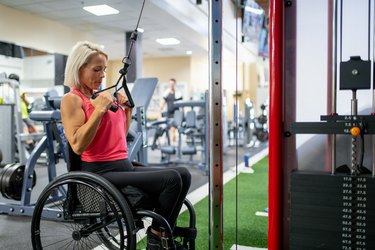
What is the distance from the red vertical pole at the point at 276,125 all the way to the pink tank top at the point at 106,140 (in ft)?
2.33

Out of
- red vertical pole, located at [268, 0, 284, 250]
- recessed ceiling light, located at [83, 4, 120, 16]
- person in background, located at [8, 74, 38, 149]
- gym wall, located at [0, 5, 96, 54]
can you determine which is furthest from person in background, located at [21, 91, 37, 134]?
red vertical pole, located at [268, 0, 284, 250]

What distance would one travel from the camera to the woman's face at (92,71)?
5.51ft

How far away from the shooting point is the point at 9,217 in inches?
116

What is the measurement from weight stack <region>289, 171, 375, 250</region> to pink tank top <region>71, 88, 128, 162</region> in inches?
32.0

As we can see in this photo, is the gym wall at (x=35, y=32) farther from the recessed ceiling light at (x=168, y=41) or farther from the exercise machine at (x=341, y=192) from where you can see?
the recessed ceiling light at (x=168, y=41)

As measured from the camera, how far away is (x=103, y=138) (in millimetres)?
1638

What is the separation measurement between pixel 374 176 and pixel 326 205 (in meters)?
0.20

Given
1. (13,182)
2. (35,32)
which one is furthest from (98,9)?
(13,182)

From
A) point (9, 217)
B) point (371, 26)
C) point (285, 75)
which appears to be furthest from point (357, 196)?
point (9, 217)

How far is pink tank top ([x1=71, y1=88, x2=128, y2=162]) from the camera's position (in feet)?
5.30

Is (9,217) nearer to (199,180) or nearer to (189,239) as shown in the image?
(189,239)

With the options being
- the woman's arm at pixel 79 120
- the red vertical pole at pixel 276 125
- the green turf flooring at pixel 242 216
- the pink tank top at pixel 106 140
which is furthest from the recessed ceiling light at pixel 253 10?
the woman's arm at pixel 79 120

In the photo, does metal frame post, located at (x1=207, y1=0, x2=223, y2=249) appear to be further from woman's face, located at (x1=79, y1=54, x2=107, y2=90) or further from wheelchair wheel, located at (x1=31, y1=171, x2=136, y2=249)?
woman's face, located at (x1=79, y1=54, x2=107, y2=90)

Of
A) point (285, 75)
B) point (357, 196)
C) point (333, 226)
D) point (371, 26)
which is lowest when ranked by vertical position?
point (333, 226)
